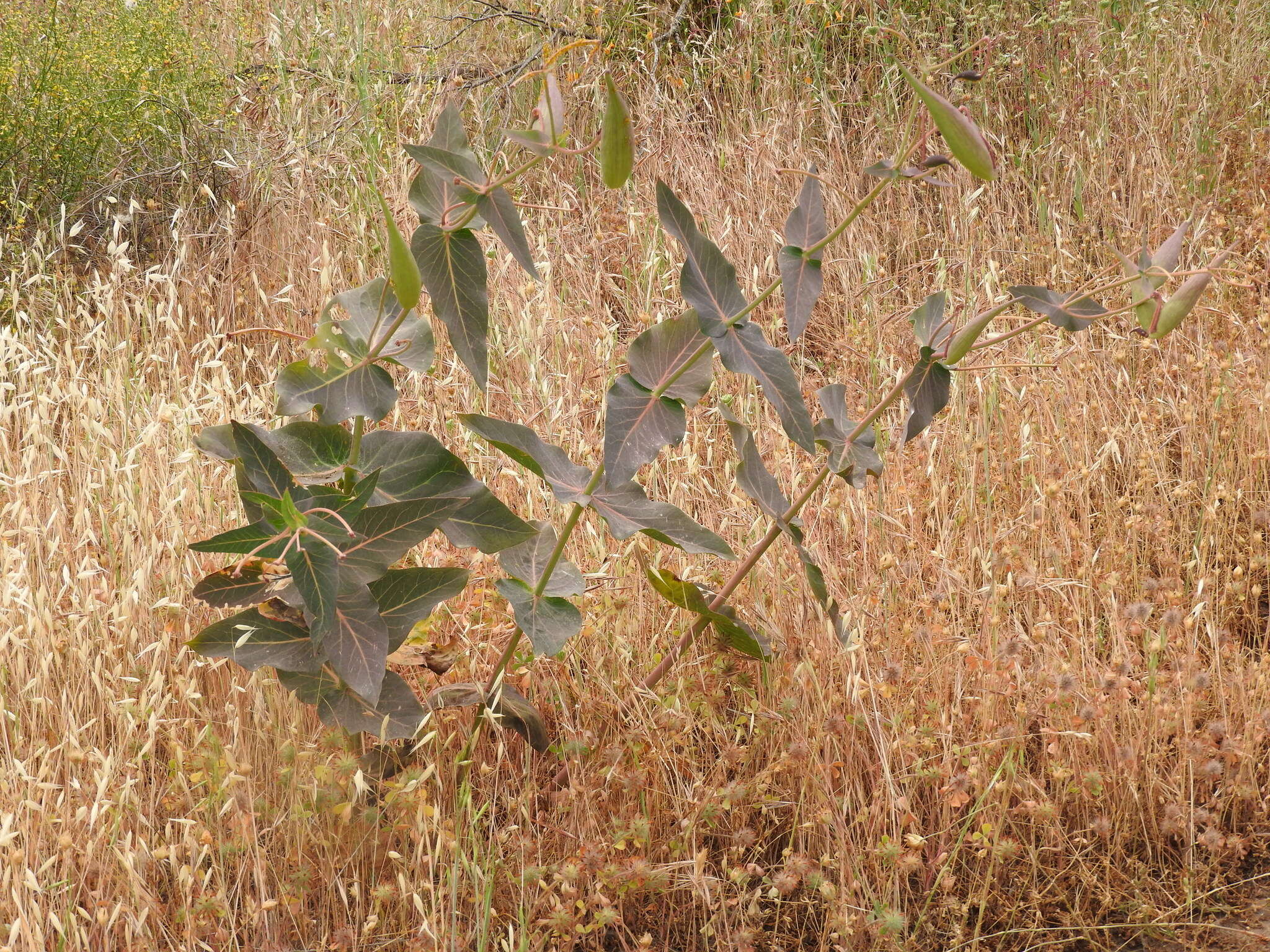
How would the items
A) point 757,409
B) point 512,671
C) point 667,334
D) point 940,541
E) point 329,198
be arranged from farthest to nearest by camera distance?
point 329,198, point 757,409, point 940,541, point 512,671, point 667,334

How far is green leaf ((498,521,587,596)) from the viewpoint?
163 centimetres

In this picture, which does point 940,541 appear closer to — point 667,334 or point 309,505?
point 667,334

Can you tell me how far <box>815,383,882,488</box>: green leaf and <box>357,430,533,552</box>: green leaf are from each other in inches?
18.6

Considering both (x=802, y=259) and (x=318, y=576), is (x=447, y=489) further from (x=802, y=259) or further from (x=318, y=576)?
(x=802, y=259)

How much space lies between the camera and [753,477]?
62.3 inches

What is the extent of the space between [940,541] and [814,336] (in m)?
1.42

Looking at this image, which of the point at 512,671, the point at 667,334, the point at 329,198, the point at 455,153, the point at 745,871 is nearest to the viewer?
the point at 455,153

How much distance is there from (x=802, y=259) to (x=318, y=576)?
0.77 metres

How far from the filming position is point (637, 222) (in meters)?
3.47

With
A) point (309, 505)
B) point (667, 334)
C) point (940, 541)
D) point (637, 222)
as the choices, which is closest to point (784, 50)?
point (637, 222)

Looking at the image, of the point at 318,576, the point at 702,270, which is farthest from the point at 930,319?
the point at 318,576

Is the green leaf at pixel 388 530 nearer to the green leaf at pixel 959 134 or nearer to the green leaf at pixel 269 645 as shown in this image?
the green leaf at pixel 269 645

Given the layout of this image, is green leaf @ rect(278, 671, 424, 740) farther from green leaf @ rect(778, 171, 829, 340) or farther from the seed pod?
the seed pod

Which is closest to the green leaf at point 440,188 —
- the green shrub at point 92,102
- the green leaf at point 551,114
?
the green leaf at point 551,114
